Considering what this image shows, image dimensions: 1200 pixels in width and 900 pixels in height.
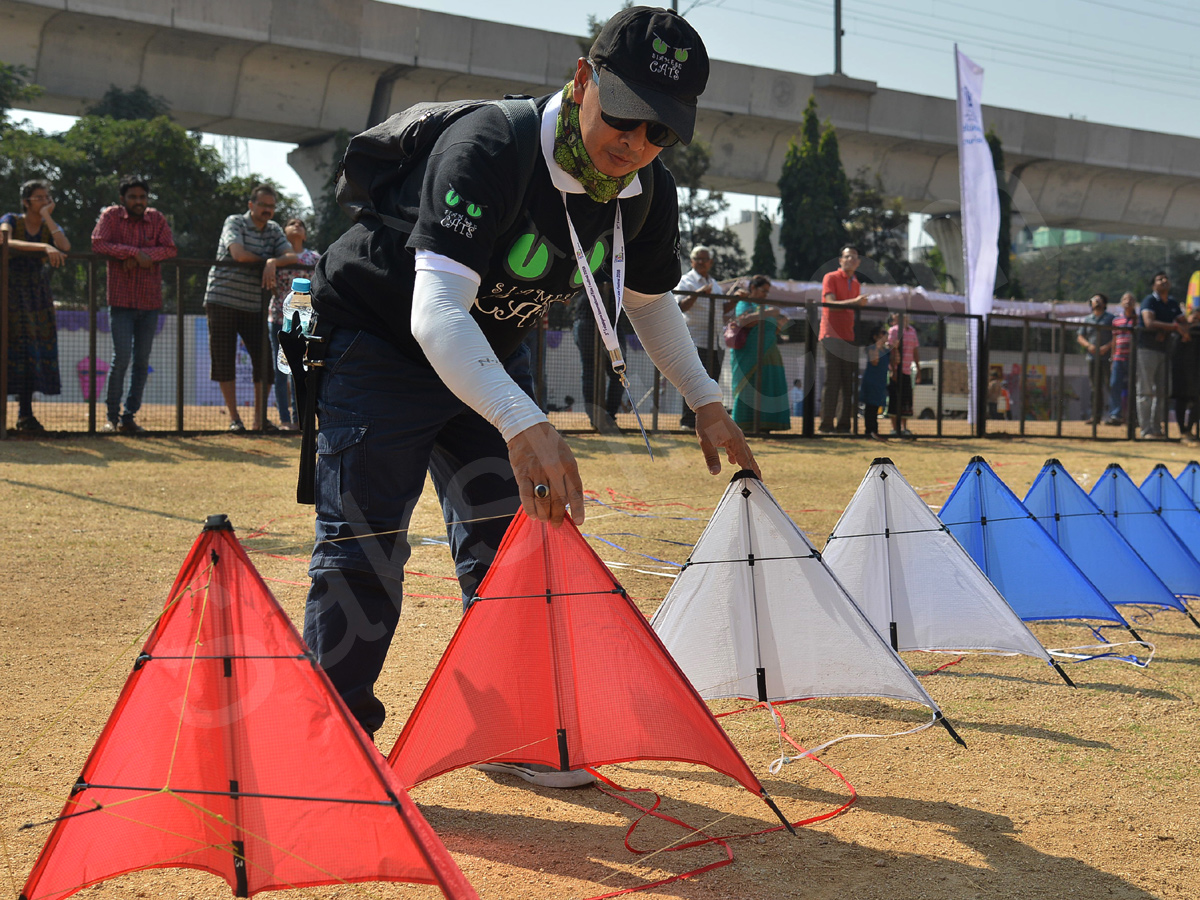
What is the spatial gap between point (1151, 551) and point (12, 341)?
8.15 m

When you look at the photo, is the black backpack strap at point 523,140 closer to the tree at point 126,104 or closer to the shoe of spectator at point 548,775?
the shoe of spectator at point 548,775

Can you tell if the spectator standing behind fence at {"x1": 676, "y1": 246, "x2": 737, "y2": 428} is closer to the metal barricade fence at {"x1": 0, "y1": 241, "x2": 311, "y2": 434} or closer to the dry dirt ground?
the metal barricade fence at {"x1": 0, "y1": 241, "x2": 311, "y2": 434}

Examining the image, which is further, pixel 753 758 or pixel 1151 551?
pixel 1151 551

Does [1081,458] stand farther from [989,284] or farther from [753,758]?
[753,758]

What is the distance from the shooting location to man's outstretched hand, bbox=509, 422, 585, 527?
2.16 metres

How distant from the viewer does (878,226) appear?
118 ft

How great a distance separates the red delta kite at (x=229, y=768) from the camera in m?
1.99

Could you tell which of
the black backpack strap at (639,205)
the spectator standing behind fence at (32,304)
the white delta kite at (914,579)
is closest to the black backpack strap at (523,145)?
the black backpack strap at (639,205)

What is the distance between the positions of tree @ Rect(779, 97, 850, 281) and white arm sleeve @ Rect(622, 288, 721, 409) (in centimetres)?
2970

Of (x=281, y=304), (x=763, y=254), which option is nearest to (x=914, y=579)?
(x=281, y=304)

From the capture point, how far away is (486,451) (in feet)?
9.34

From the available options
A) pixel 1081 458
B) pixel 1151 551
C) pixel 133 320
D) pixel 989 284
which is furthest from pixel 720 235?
pixel 1151 551

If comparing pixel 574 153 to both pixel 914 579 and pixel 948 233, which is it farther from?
pixel 948 233

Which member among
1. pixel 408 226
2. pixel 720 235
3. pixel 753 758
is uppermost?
pixel 720 235
